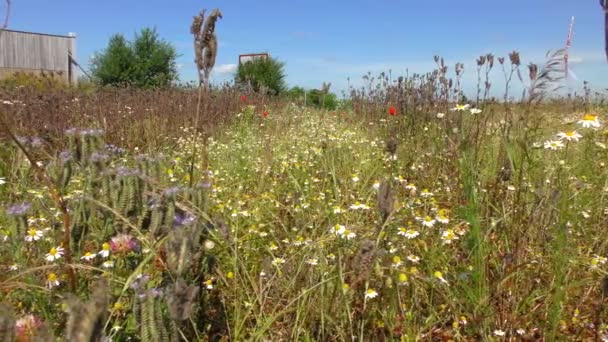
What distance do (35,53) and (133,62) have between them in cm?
376

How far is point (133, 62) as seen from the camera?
55.4 ft

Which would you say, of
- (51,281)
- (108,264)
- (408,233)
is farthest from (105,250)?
(408,233)

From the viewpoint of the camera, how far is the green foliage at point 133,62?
16.7 metres

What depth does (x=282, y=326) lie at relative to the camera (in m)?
1.63

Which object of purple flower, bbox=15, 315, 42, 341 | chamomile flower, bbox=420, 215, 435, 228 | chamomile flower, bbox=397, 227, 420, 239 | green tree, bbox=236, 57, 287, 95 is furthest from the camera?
green tree, bbox=236, 57, 287, 95

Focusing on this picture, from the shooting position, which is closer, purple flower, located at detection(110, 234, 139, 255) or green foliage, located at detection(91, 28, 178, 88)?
purple flower, located at detection(110, 234, 139, 255)

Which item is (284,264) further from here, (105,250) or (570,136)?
(570,136)

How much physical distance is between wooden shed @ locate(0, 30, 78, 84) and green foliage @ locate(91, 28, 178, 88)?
0.99m

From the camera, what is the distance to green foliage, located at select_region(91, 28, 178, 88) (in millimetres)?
16719

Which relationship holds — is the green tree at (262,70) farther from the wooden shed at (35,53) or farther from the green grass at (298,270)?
the green grass at (298,270)

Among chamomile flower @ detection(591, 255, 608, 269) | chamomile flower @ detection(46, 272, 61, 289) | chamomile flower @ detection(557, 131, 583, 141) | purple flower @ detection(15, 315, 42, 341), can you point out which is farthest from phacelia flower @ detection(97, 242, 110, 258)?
chamomile flower @ detection(557, 131, 583, 141)

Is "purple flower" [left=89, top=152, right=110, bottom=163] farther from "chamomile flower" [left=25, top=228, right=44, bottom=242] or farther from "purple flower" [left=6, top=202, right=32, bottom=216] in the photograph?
"chamomile flower" [left=25, top=228, right=44, bottom=242]

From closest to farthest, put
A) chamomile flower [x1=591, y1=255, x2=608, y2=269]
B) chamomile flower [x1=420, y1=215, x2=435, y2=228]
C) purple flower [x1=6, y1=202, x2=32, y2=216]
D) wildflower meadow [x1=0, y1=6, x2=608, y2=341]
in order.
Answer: wildflower meadow [x1=0, y1=6, x2=608, y2=341]
purple flower [x1=6, y1=202, x2=32, y2=216]
chamomile flower [x1=591, y1=255, x2=608, y2=269]
chamomile flower [x1=420, y1=215, x2=435, y2=228]

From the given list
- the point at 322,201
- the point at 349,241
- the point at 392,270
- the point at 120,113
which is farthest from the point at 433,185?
the point at 120,113
